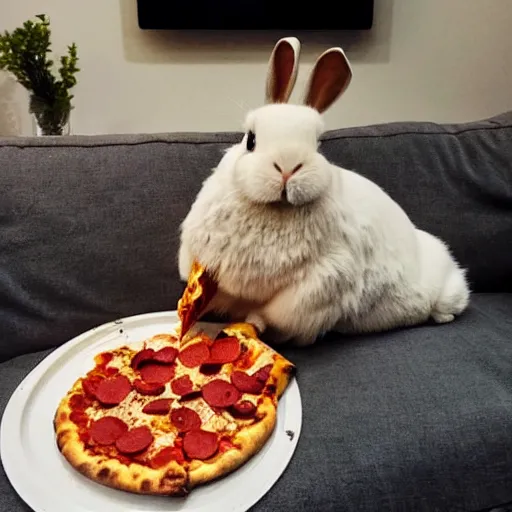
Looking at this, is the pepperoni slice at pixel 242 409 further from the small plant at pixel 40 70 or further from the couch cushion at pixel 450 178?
the small plant at pixel 40 70

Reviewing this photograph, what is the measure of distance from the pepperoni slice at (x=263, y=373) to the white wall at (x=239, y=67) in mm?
821

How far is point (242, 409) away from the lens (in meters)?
0.79

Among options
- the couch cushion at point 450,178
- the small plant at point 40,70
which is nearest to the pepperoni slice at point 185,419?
the couch cushion at point 450,178

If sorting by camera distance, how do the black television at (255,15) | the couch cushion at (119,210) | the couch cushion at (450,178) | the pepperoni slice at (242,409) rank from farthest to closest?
the black television at (255,15) < the couch cushion at (450,178) < the couch cushion at (119,210) < the pepperoni slice at (242,409)

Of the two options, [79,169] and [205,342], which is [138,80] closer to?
[79,169]

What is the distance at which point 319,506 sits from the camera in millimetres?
748

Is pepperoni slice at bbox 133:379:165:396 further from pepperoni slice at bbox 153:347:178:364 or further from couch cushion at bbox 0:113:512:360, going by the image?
couch cushion at bbox 0:113:512:360

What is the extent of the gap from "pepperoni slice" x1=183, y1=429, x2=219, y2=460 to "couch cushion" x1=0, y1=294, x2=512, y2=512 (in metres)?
0.09

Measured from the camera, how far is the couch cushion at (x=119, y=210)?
1.06 m

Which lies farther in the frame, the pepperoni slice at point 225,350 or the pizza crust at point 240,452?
the pepperoni slice at point 225,350

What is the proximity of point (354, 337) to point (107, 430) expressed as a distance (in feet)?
1.52

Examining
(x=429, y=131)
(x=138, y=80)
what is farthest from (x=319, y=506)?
(x=138, y=80)

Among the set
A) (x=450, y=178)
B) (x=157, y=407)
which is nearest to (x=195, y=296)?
(x=157, y=407)

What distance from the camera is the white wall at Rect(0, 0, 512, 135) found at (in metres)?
1.52
